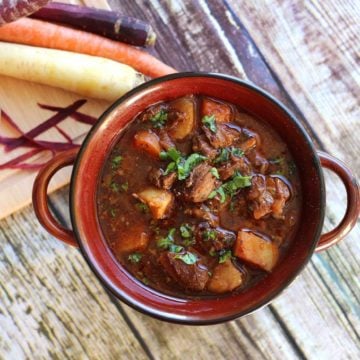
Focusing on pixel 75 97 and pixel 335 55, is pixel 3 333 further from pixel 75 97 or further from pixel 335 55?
pixel 335 55

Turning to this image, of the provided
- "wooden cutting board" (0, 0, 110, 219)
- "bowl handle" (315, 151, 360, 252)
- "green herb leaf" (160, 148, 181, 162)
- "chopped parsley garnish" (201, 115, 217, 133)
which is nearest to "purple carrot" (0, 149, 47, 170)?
"wooden cutting board" (0, 0, 110, 219)

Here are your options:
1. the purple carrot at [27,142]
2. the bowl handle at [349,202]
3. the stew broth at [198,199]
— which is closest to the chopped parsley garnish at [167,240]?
the stew broth at [198,199]

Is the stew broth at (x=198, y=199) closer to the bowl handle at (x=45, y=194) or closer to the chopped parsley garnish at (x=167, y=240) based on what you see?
the chopped parsley garnish at (x=167, y=240)

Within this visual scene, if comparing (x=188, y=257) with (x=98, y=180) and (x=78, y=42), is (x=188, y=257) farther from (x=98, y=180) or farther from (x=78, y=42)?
(x=78, y=42)

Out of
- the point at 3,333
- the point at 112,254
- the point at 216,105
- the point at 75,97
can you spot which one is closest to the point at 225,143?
the point at 216,105

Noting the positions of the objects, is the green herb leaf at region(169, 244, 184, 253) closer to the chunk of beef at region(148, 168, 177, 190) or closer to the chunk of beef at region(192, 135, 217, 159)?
the chunk of beef at region(148, 168, 177, 190)
